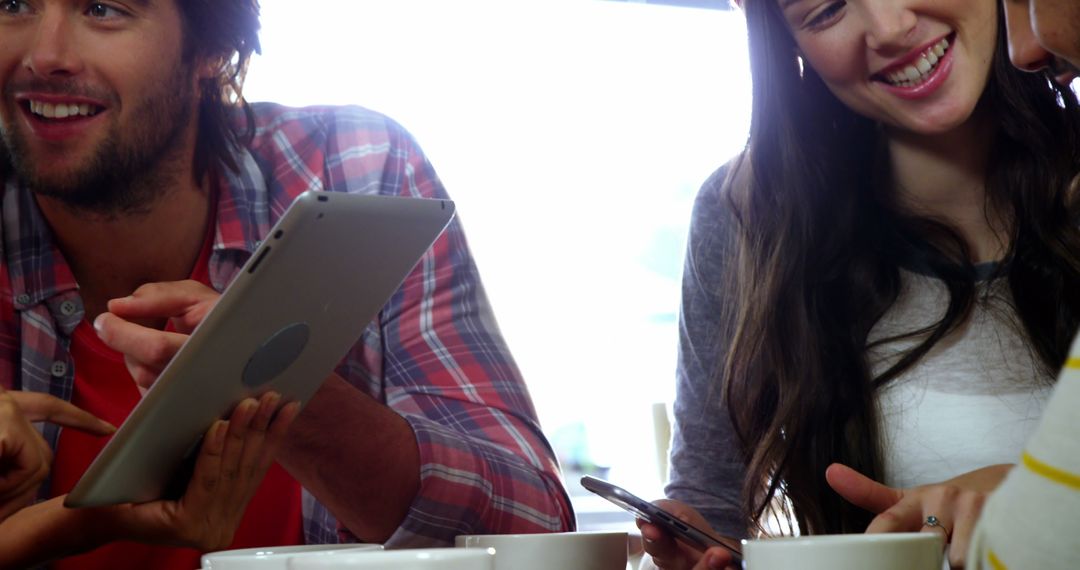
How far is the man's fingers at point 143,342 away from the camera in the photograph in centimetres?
103

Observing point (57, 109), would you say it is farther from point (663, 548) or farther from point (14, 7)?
point (663, 548)

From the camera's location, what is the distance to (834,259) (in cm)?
155

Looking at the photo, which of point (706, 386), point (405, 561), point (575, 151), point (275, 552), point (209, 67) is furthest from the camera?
point (575, 151)

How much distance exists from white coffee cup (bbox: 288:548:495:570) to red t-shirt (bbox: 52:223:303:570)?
0.86m

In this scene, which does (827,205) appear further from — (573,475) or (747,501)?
(573,475)

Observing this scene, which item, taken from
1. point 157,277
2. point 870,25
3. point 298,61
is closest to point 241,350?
point 157,277

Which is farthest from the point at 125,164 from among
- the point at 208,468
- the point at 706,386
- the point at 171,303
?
the point at 706,386

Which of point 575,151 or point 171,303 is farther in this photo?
point 575,151

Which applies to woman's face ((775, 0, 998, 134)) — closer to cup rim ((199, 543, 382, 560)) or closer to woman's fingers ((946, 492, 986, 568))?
woman's fingers ((946, 492, 986, 568))

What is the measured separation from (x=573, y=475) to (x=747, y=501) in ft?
5.96

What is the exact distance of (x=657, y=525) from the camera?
993mm

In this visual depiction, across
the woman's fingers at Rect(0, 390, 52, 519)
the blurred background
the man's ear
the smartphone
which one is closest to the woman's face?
the smartphone

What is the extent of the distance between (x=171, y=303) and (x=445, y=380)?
51cm

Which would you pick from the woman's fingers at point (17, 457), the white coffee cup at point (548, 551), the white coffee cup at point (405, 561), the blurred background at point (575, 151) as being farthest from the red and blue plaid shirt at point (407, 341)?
the blurred background at point (575, 151)
